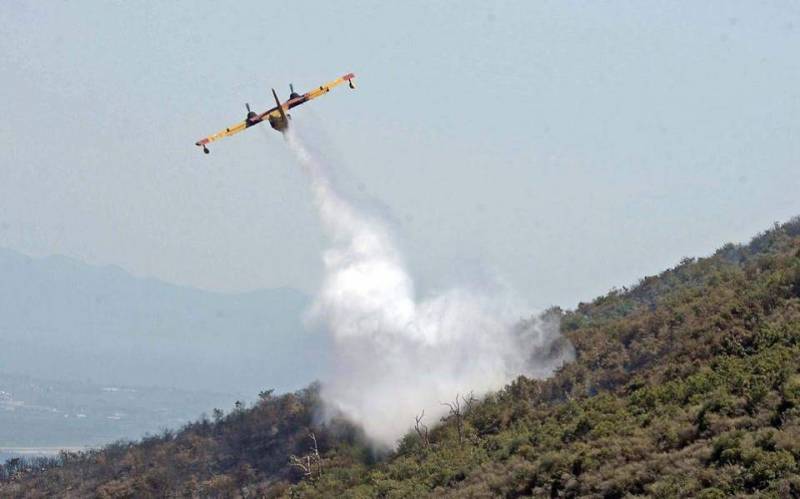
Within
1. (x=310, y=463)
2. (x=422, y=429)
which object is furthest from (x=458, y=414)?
(x=310, y=463)

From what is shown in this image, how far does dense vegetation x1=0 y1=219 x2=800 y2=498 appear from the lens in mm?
32031

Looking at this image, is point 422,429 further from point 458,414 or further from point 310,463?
point 310,463

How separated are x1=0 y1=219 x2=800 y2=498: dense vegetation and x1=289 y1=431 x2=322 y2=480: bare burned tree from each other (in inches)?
7.2

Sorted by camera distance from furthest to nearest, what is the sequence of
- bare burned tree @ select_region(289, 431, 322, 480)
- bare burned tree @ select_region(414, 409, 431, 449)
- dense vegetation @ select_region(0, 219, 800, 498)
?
1. bare burned tree @ select_region(289, 431, 322, 480)
2. bare burned tree @ select_region(414, 409, 431, 449)
3. dense vegetation @ select_region(0, 219, 800, 498)

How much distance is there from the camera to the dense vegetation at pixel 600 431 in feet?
105

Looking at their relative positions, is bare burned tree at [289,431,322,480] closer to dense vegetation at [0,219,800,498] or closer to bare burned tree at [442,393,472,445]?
dense vegetation at [0,219,800,498]

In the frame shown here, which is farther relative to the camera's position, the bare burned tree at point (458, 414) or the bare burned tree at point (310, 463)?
the bare burned tree at point (310, 463)

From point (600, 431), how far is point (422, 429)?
19659 mm

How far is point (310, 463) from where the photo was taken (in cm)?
6006

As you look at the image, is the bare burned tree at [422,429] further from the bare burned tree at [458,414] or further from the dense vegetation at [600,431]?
the bare burned tree at [458,414]

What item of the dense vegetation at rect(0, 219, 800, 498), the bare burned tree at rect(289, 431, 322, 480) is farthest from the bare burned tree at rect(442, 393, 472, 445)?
the bare burned tree at rect(289, 431, 322, 480)

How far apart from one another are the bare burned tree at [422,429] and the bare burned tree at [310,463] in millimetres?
6268

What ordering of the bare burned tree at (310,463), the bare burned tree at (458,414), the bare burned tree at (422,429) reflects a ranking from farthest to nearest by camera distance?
the bare burned tree at (310,463), the bare burned tree at (422,429), the bare burned tree at (458,414)

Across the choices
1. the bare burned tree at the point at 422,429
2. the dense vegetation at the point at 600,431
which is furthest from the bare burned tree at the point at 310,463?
the bare burned tree at the point at 422,429
